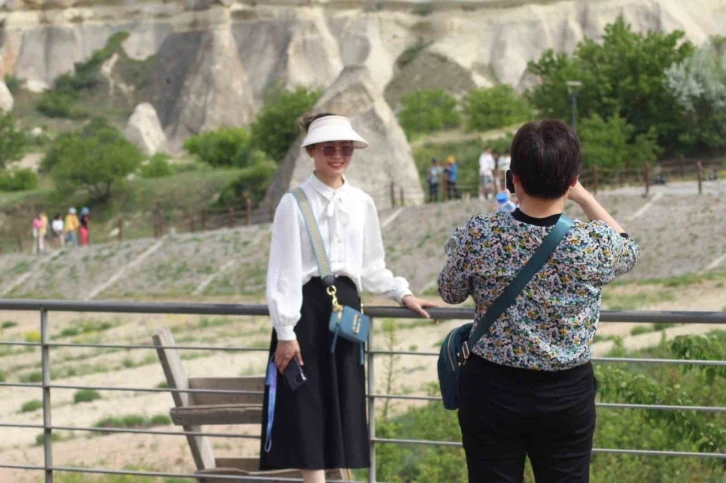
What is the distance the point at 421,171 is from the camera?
4909cm

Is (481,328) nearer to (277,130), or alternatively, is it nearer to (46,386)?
(46,386)

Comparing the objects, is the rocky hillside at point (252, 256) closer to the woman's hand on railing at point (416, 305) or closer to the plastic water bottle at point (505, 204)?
the woman's hand on railing at point (416, 305)

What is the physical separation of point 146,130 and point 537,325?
66000 mm

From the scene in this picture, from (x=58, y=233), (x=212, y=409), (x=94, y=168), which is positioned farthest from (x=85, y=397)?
(x=94, y=168)

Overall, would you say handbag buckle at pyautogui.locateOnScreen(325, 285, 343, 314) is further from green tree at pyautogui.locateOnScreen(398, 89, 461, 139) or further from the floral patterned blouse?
green tree at pyautogui.locateOnScreen(398, 89, 461, 139)

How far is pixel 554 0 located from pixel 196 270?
45.8 metres

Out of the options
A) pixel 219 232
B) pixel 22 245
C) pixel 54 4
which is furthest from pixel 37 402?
pixel 54 4

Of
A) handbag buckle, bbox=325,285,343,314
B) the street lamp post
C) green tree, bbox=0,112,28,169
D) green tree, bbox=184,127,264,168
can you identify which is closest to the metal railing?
handbag buckle, bbox=325,285,343,314

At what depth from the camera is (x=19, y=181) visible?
5834 centimetres

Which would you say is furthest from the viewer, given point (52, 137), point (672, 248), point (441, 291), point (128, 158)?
point (52, 137)

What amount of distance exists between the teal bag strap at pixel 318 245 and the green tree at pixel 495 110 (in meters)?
52.7

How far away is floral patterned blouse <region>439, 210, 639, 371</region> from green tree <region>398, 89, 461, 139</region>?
54523 millimetres

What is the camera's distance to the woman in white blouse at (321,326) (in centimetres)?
510

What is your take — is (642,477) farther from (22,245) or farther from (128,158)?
(128,158)
